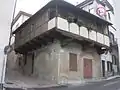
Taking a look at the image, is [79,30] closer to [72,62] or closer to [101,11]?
A: [72,62]

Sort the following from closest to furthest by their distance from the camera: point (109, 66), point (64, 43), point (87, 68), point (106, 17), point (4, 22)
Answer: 1. point (4, 22)
2. point (64, 43)
3. point (87, 68)
4. point (109, 66)
5. point (106, 17)

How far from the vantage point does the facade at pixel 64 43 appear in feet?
27.1

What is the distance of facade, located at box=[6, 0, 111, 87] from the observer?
8266mm

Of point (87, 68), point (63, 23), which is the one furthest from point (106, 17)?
point (63, 23)

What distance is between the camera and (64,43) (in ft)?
28.5

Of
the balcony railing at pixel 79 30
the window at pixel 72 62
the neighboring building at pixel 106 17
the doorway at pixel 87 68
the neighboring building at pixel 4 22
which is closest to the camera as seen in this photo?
the neighboring building at pixel 4 22

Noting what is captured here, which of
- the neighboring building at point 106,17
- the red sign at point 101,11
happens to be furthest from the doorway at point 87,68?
the red sign at point 101,11

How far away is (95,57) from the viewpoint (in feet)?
34.0

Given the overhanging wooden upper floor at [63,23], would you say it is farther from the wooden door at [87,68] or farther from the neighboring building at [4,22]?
the neighboring building at [4,22]

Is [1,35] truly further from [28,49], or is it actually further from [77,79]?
[28,49]

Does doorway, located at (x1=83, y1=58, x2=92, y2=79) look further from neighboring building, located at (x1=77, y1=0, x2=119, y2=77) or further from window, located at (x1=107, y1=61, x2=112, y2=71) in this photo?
window, located at (x1=107, y1=61, x2=112, y2=71)

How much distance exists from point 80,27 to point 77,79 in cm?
293

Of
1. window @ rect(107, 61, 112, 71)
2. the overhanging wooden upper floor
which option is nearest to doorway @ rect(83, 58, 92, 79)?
the overhanging wooden upper floor

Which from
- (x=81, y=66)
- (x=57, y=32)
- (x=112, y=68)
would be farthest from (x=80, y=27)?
(x=112, y=68)
